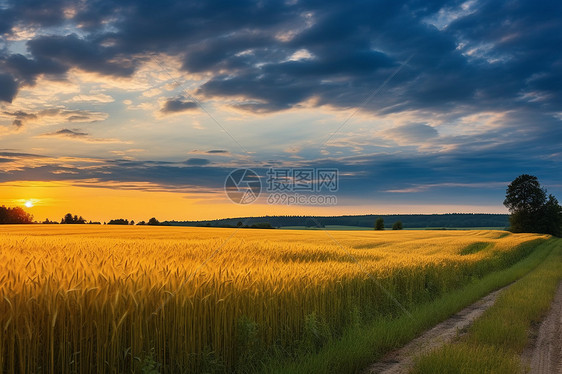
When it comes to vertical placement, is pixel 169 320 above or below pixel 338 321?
above

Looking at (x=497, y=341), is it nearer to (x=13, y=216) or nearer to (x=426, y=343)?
(x=426, y=343)

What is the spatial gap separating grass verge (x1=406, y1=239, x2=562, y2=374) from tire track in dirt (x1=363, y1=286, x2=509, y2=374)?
34cm

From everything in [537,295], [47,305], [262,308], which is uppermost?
[47,305]

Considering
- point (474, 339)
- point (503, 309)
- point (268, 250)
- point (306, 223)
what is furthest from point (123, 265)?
point (268, 250)

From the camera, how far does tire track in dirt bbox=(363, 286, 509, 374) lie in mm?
7098

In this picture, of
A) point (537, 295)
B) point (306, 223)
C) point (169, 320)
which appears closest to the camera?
point (169, 320)

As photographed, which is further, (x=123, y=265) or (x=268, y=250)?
(x=268, y=250)

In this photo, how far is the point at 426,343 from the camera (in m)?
8.55

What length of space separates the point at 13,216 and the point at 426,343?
9564cm

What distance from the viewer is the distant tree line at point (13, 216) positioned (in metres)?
82.2

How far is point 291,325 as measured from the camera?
7848 millimetres

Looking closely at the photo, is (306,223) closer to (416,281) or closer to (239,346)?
(416,281)

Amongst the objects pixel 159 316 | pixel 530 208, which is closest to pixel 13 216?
pixel 159 316

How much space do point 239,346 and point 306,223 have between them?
8371 mm
